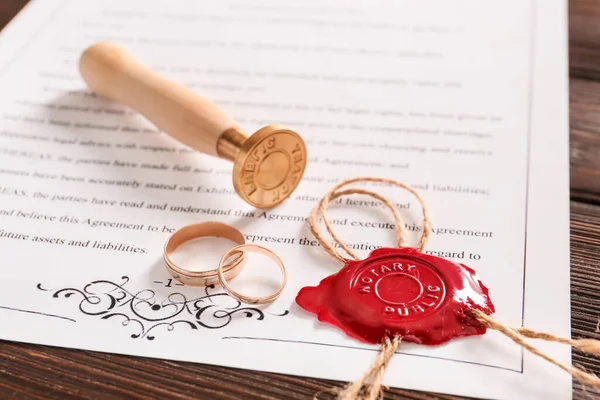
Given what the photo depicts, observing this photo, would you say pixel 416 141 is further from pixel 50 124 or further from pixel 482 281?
pixel 50 124

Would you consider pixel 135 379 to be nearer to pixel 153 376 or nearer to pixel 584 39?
pixel 153 376

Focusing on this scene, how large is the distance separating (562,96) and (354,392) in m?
0.44

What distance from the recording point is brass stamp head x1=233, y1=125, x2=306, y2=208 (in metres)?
0.58

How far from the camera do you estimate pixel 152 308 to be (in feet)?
1.74

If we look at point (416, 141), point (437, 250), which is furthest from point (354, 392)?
point (416, 141)

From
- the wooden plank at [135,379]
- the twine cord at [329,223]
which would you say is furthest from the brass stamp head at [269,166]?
the wooden plank at [135,379]

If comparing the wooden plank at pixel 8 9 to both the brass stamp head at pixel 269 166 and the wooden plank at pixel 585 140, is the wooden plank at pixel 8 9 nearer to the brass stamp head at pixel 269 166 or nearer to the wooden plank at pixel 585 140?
the brass stamp head at pixel 269 166

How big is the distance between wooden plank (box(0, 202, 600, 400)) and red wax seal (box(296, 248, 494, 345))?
5 centimetres

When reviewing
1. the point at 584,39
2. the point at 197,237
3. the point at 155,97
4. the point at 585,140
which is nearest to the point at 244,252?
the point at 197,237

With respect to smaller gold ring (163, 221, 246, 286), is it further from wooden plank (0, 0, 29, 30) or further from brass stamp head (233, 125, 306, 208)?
wooden plank (0, 0, 29, 30)

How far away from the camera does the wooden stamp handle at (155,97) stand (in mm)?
630

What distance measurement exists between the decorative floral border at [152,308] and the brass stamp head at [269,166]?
97 mm

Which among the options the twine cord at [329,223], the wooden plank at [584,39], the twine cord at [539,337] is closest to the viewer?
the twine cord at [539,337]

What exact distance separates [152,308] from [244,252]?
3.3 inches
